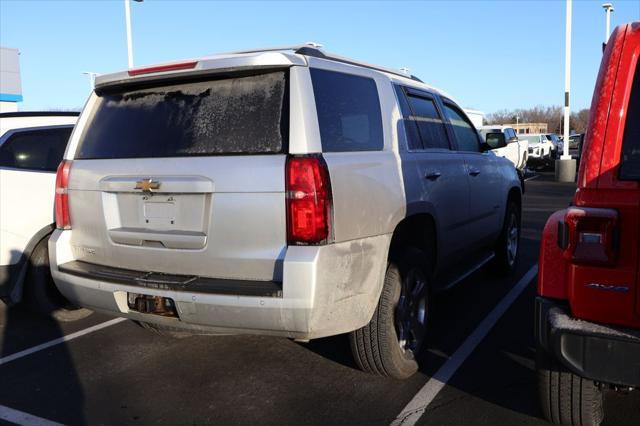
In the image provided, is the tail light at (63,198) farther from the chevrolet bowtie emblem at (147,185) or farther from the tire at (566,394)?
the tire at (566,394)

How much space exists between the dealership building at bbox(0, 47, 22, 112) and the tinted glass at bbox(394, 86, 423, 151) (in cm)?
2750

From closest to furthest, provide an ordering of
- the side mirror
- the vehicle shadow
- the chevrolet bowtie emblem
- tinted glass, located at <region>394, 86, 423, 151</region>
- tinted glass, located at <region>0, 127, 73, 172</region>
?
the chevrolet bowtie emblem
the vehicle shadow
tinted glass, located at <region>394, 86, 423, 151</region>
tinted glass, located at <region>0, 127, 73, 172</region>
the side mirror

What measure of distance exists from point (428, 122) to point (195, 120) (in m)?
2.06

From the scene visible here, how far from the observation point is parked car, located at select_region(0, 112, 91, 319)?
478cm

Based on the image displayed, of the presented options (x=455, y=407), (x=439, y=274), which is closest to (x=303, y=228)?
(x=455, y=407)

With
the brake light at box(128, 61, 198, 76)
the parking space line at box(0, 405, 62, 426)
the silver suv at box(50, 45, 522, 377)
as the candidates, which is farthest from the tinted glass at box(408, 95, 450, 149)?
the parking space line at box(0, 405, 62, 426)

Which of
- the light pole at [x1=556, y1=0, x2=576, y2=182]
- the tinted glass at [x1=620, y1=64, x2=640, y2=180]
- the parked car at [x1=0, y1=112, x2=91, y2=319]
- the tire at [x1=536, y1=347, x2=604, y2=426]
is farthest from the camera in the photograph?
the light pole at [x1=556, y1=0, x2=576, y2=182]

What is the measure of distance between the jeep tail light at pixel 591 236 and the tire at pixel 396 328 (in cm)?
130

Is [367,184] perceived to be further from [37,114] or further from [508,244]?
[37,114]

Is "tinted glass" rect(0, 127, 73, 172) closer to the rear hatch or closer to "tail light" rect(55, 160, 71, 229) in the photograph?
"tail light" rect(55, 160, 71, 229)

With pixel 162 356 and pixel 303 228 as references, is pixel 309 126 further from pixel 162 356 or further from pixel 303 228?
pixel 162 356

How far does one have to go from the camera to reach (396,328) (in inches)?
150

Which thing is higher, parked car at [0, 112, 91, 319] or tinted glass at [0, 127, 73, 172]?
tinted glass at [0, 127, 73, 172]

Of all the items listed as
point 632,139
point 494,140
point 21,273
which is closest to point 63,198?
point 21,273
